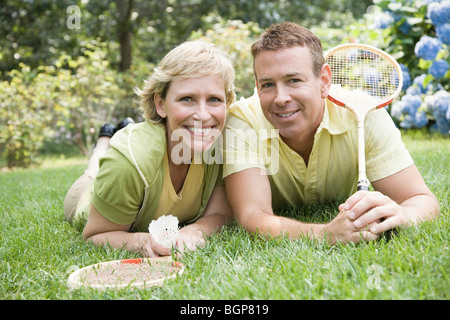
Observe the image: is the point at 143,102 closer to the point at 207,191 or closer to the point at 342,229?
the point at 207,191

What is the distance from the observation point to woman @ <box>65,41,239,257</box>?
258 centimetres

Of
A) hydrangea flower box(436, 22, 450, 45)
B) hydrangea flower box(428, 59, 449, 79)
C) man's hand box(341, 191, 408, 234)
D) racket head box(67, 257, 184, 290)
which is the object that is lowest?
racket head box(67, 257, 184, 290)

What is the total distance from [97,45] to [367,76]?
949 cm

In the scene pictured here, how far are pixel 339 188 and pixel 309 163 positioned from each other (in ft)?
1.24

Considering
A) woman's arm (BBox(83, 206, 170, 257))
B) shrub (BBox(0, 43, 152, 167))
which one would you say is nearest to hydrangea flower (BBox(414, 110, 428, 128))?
woman's arm (BBox(83, 206, 170, 257))

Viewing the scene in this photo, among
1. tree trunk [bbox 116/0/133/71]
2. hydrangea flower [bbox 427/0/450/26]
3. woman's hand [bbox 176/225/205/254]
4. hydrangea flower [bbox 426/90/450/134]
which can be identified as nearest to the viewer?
woman's hand [bbox 176/225/205/254]

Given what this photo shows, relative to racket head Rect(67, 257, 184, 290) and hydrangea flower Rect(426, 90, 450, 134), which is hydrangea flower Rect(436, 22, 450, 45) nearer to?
hydrangea flower Rect(426, 90, 450, 134)

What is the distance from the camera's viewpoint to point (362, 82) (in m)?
3.43

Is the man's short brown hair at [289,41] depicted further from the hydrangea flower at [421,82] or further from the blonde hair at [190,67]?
the hydrangea flower at [421,82]

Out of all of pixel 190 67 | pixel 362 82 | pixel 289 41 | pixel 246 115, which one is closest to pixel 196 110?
pixel 190 67

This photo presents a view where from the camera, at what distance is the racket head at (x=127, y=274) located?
6.54 ft

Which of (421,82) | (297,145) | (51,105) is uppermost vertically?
(297,145)

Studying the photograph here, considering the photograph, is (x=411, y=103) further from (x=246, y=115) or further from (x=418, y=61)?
(x=246, y=115)
